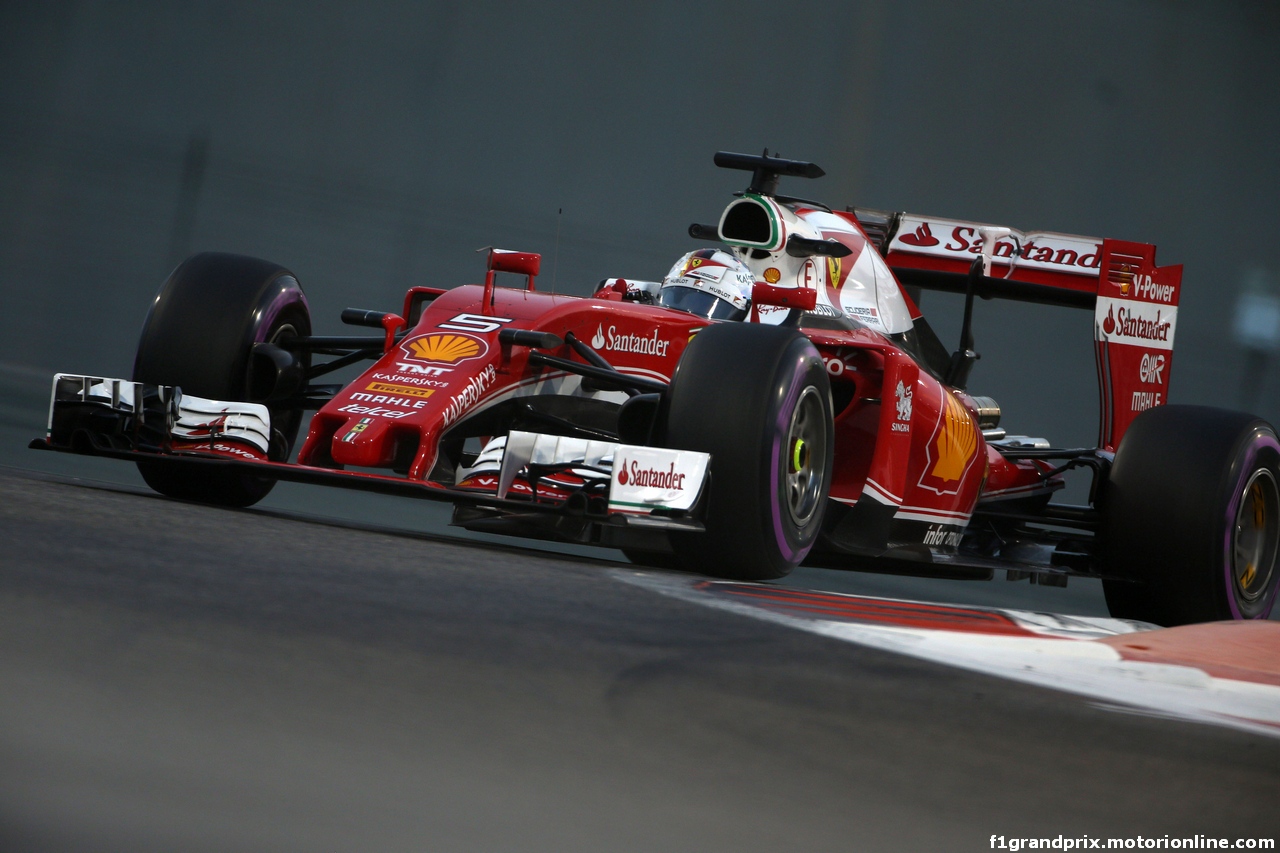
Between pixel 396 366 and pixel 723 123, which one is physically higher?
pixel 723 123

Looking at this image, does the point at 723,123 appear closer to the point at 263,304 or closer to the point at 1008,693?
the point at 263,304

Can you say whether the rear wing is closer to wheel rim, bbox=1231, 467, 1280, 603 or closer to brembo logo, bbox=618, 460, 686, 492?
wheel rim, bbox=1231, 467, 1280, 603

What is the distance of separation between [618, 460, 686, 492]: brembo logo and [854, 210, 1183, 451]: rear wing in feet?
9.69

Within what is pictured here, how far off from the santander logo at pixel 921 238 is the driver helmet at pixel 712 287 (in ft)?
4.90

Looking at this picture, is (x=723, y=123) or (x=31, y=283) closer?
(x=31, y=283)

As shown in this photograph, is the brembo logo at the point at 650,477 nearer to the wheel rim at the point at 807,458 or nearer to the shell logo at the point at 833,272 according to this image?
the wheel rim at the point at 807,458

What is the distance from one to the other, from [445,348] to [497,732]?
8.72 feet

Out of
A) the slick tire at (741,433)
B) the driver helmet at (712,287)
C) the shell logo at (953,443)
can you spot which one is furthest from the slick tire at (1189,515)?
the slick tire at (741,433)

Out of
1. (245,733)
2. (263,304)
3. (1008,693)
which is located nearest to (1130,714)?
(1008,693)

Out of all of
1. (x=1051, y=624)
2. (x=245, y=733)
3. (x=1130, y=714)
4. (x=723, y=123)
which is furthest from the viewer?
(x=723, y=123)

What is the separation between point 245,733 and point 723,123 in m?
9.02

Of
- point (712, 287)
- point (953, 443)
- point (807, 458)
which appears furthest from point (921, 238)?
point (807, 458)

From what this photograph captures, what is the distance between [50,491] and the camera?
155 inches

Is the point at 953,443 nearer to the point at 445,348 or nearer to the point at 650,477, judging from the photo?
the point at 650,477
